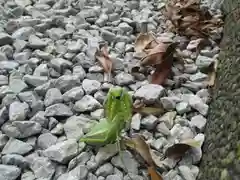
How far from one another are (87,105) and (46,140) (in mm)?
197

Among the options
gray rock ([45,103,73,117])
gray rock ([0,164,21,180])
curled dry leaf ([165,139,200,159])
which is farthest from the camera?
gray rock ([45,103,73,117])

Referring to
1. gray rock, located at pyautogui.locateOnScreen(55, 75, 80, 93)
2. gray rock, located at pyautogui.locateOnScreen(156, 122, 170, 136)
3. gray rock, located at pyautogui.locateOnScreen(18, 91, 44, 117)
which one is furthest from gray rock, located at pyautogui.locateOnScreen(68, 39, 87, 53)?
gray rock, located at pyautogui.locateOnScreen(156, 122, 170, 136)

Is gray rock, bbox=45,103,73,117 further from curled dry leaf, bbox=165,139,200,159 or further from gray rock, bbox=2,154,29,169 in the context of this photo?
curled dry leaf, bbox=165,139,200,159

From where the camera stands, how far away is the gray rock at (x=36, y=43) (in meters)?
1.61

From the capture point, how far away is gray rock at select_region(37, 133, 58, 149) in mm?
1203

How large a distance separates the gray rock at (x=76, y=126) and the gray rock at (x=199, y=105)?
1.19 ft

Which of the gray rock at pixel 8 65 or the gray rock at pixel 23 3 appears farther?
the gray rock at pixel 23 3

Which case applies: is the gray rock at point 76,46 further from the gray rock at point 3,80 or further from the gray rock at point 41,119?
the gray rock at point 41,119

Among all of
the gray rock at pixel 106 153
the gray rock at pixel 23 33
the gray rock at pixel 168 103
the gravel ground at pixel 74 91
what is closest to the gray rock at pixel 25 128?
the gravel ground at pixel 74 91

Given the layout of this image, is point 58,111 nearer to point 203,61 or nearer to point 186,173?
point 186,173

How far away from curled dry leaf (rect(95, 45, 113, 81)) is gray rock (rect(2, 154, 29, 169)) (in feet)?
1.62

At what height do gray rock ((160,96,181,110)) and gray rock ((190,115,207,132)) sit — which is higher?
gray rock ((160,96,181,110))

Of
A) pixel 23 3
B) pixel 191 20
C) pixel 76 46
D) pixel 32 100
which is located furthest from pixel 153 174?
pixel 23 3

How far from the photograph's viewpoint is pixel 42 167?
43.9 inches
